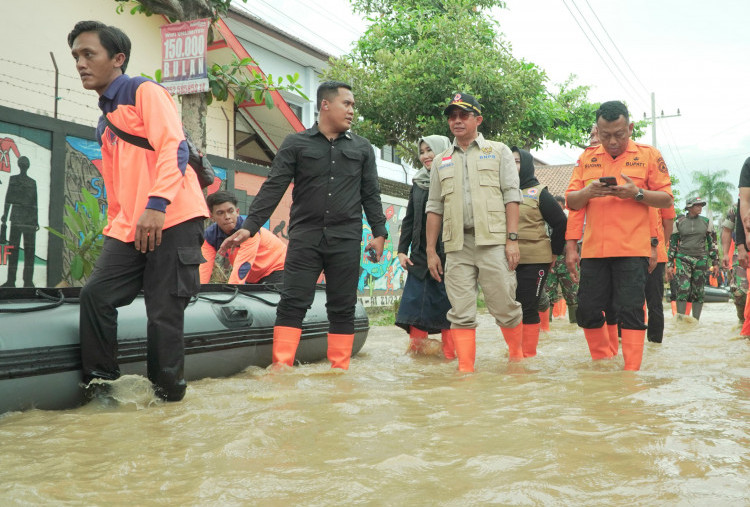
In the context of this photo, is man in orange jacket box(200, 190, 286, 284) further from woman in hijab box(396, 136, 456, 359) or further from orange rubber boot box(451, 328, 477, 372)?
orange rubber boot box(451, 328, 477, 372)

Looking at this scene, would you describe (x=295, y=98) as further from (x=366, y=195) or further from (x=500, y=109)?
Answer: (x=366, y=195)

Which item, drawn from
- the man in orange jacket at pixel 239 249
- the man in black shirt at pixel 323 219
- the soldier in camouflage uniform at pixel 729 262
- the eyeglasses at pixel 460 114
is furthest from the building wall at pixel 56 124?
the soldier in camouflage uniform at pixel 729 262

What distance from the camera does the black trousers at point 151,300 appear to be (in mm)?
3219

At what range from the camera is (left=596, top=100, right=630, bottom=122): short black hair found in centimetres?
424

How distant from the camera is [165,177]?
3.14 meters

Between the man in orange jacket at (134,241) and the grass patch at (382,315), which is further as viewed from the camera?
the grass patch at (382,315)

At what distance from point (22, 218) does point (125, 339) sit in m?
4.38

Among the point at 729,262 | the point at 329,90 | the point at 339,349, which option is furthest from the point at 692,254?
the point at 329,90

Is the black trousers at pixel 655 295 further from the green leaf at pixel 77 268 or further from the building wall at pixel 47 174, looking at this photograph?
the building wall at pixel 47 174

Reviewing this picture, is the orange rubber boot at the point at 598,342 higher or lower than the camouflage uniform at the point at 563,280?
lower

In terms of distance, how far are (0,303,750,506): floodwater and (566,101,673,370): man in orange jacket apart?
52 centimetres

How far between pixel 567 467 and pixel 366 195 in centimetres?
289

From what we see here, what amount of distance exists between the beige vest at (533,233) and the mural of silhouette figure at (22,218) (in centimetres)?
518

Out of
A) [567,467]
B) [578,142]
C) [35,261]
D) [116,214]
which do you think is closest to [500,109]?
[578,142]
